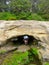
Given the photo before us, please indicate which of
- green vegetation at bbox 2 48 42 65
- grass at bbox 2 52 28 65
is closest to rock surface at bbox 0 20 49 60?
green vegetation at bbox 2 48 42 65

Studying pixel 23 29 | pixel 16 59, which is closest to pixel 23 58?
pixel 16 59

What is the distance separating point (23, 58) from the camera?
269 inches

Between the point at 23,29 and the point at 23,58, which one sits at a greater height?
the point at 23,29

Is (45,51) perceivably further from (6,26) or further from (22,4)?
(22,4)

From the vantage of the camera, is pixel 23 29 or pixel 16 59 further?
pixel 23 29

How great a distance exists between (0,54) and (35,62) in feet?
4.59

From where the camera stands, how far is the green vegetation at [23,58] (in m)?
6.49

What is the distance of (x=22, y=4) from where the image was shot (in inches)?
661

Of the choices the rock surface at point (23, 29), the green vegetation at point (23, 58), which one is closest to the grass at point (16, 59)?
the green vegetation at point (23, 58)

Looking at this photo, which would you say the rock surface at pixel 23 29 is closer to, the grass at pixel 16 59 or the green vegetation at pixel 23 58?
the green vegetation at pixel 23 58

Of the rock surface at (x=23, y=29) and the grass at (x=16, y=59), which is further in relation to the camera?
the rock surface at (x=23, y=29)

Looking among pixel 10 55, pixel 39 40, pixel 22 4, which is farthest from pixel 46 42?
pixel 22 4

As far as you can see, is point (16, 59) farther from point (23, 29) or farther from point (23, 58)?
point (23, 29)

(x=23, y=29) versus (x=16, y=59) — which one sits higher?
(x=23, y=29)
